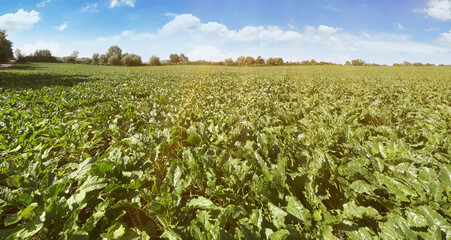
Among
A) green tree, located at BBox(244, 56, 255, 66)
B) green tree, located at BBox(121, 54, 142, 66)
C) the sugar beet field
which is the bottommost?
the sugar beet field

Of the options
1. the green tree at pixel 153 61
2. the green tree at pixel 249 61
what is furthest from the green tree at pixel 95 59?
the green tree at pixel 249 61

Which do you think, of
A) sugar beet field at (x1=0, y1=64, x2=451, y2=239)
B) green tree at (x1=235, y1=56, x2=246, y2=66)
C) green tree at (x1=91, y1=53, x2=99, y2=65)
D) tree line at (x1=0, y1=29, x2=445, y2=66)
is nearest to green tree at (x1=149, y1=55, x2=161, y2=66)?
tree line at (x1=0, y1=29, x2=445, y2=66)

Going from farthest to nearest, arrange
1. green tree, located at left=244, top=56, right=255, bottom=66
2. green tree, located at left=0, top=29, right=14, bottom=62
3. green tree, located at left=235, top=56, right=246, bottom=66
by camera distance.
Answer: green tree, located at left=244, top=56, right=255, bottom=66
green tree, located at left=235, top=56, right=246, bottom=66
green tree, located at left=0, top=29, right=14, bottom=62

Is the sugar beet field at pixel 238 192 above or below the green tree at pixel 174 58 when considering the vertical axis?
below

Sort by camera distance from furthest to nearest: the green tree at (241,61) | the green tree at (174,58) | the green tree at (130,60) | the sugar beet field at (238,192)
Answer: the green tree at (174,58) → the green tree at (241,61) → the green tree at (130,60) → the sugar beet field at (238,192)

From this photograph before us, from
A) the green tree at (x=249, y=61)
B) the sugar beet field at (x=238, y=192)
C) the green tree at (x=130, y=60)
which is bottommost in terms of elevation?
the sugar beet field at (x=238, y=192)

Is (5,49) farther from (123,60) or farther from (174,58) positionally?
(174,58)

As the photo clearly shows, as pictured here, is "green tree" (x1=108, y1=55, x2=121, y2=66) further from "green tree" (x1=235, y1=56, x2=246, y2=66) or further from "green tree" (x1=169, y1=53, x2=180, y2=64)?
"green tree" (x1=235, y1=56, x2=246, y2=66)

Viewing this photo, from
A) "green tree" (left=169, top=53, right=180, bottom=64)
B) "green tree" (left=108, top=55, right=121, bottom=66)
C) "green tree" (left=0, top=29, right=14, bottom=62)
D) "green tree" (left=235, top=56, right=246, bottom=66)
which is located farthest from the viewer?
"green tree" (left=169, top=53, right=180, bottom=64)

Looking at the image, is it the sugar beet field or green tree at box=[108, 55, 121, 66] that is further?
green tree at box=[108, 55, 121, 66]

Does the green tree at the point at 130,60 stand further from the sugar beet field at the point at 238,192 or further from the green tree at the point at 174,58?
the sugar beet field at the point at 238,192

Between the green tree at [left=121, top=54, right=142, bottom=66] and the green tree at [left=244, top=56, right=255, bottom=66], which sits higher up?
the green tree at [left=244, top=56, right=255, bottom=66]

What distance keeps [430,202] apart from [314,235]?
1010mm

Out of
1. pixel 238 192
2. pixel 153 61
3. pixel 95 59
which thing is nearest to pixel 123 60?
pixel 153 61
